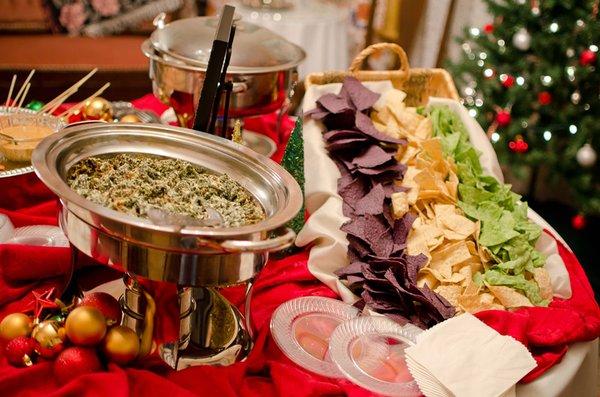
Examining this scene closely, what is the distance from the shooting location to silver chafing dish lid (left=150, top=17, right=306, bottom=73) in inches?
59.2

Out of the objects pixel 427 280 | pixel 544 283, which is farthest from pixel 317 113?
pixel 544 283

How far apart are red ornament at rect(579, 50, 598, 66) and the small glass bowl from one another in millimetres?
1882

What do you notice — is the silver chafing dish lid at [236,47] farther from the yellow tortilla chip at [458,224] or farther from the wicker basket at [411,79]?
the yellow tortilla chip at [458,224]

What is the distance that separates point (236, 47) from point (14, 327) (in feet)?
2.74

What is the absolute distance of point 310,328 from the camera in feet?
3.59

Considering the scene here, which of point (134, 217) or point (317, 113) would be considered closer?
point (134, 217)

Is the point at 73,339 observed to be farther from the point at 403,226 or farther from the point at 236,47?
the point at 236,47

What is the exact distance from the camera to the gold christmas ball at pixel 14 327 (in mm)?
970

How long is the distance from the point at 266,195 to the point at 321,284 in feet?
Answer: 0.90

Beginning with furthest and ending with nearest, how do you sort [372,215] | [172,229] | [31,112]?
[31,112] < [372,215] < [172,229]

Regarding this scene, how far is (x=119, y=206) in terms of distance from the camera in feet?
3.02

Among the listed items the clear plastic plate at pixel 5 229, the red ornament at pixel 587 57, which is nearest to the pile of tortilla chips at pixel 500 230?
the clear plastic plate at pixel 5 229

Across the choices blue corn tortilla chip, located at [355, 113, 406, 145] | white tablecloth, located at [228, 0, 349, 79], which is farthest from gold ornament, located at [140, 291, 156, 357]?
white tablecloth, located at [228, 0, 349, 79]

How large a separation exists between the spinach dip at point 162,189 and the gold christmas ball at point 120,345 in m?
0.19
